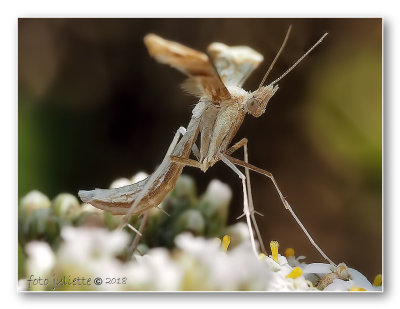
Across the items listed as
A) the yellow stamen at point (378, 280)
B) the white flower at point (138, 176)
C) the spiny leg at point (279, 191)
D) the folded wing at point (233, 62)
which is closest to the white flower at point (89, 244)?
the white flower at point (138, 176)

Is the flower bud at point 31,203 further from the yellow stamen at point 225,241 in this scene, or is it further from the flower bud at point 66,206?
the yellow stamen at point 225,241

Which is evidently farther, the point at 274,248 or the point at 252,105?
the point at 274,248

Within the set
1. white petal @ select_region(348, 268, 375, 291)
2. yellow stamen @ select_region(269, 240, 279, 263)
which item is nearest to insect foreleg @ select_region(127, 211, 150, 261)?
yellow stamen @ select_region(269, 240, 279, 263)

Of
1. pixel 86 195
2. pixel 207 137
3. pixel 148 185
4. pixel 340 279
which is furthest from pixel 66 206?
pixel 340 279

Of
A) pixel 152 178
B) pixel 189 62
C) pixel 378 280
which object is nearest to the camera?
pixel 189 62

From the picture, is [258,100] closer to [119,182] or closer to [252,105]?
[252,105]

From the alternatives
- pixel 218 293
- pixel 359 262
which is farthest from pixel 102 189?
pixel 359 262

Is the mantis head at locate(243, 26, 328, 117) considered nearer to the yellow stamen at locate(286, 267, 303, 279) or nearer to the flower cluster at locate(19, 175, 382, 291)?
the flower cluster at locate(19, 175, 382, 291)

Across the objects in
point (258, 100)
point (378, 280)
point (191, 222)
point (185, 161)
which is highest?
point (258, 100)
